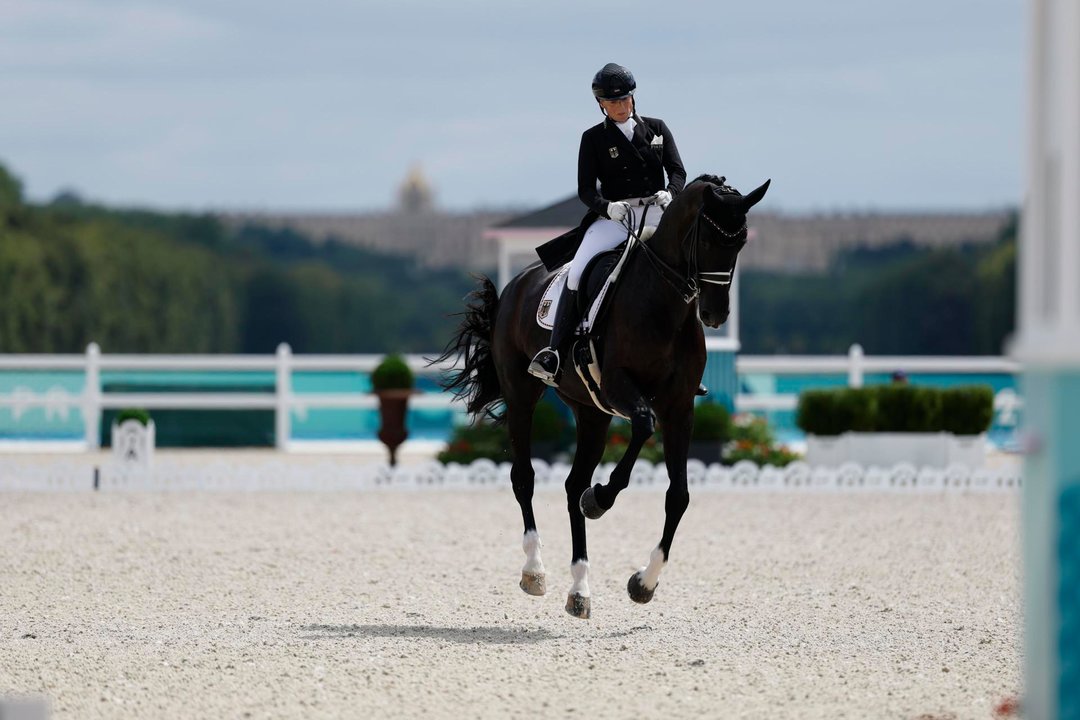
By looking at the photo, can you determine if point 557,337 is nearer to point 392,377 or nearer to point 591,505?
point 591,505

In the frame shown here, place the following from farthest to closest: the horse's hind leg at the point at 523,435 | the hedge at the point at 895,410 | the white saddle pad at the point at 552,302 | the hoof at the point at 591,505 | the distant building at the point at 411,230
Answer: the distant building at the point at 411,230 < the hedge at the point at 895,410 < the horse's hind leg at the point at 523,435 < the white saddle pad at the point at 552,302 < the hoof at the point at 591,505

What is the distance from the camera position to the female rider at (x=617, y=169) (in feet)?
27.1

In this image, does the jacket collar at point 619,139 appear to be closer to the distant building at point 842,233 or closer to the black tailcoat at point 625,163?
the black tailcoat at point 625,163

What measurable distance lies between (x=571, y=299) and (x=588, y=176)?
66cm

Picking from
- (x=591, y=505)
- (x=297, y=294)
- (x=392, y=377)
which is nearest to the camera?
(x=591, y=505)

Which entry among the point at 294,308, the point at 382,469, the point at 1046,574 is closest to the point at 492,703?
the point at 1046,574

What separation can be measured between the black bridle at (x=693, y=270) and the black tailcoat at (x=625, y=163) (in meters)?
0.49

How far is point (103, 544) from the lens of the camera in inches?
449

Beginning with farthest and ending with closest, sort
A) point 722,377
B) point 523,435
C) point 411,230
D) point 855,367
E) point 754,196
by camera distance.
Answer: point 411,230 → point 855,367 → point 722,377 → point 523,435 → point 754,196

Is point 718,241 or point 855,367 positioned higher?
point 718,241

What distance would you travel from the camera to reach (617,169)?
8375mm

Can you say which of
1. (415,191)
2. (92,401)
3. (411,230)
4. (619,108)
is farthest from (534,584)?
(415,191)

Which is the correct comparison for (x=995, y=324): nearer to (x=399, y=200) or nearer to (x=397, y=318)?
(x=397, y=318)

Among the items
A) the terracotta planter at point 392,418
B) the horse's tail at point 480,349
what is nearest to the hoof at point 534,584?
the horse's tail at point 480,349
